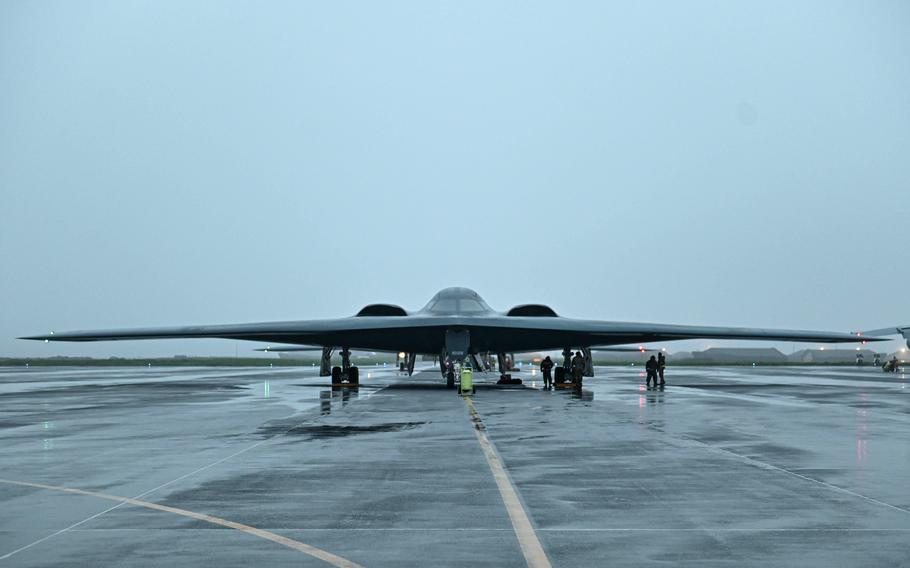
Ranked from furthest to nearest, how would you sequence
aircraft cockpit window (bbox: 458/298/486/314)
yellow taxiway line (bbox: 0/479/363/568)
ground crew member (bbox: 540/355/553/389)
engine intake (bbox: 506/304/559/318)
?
1. engine intake (bbox: 506/304/559/318)
2. ground crew member (bbox: 540/355/553/389)
3. aircraft cockpit window (bbox: 458/298/486/314)
4. yellow taxiway line (bbox: 0/479/363/568)

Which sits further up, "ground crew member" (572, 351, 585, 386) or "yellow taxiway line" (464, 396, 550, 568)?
"ground crew member" (572, 351, 585, 386)

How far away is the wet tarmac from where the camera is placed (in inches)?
238

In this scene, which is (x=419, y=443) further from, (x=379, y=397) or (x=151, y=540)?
(x=379, y=397)

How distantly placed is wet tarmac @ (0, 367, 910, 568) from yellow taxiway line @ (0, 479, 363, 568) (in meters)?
0.02

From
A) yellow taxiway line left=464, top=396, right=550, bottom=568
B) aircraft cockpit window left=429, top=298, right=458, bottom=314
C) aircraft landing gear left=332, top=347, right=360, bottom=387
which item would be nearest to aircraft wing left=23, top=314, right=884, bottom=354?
aircraft landing gear left=332, top=347, right=360, bottom=387

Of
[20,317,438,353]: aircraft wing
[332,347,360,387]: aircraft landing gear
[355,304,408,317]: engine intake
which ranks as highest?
[355,304,408,317]: engine intake

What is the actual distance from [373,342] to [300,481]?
2406cm

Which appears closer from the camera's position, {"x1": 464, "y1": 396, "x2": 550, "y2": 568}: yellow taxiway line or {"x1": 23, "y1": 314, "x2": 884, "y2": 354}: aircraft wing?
{"x1": 464, "y1": 396, "x2": 550, "y2": 568}: yellow taxiway line

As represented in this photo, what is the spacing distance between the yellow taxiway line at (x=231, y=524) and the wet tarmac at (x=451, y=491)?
0.02 m

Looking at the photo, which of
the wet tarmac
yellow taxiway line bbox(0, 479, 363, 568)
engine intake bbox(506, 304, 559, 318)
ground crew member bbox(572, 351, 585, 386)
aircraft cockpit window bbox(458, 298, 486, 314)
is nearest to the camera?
yellow taxiway line bbox(0, 479, 363, 568)

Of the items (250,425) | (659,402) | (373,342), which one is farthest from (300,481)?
(373,342)

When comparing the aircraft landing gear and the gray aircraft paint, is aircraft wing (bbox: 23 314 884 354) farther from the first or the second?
the aircraft landing gear

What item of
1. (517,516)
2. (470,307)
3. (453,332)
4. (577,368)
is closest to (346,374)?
(453,332)

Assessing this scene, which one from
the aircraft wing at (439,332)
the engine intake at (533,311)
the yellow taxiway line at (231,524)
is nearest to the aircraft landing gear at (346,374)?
the aircraft wing at (439,332)
